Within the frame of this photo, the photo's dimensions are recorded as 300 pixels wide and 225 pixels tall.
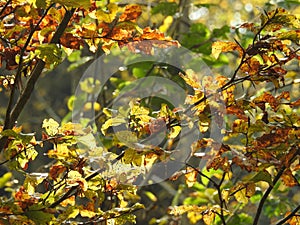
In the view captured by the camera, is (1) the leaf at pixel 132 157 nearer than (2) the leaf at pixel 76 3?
No

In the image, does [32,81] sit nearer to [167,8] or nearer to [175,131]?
[175,131]

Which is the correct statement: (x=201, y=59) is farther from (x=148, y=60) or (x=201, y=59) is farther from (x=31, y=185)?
(x=31, y=185)

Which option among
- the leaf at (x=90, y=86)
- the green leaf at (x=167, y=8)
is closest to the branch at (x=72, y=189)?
the green leaf at (x=167, y=8)

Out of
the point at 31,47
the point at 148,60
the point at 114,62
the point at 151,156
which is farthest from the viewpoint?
the point at 114,62

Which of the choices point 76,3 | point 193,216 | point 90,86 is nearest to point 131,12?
point 76,3

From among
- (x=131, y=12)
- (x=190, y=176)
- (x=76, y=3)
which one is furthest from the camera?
(x=190, y=176)

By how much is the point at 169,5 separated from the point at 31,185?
4.30 feet

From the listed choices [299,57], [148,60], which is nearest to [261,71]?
[299,57]

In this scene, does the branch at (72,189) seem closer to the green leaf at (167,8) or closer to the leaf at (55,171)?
the leaf at (55,171)

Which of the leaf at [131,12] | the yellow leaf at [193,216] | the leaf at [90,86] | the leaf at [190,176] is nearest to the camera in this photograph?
the leaf at [131,12]

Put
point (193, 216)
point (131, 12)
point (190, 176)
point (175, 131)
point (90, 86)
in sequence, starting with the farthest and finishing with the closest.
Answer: point (90, 86) → point (193, 216) → point (190, 176) → point (175, 131) → point (131, 12)

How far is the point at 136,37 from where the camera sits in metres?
1.33

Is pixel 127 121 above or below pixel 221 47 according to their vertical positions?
below

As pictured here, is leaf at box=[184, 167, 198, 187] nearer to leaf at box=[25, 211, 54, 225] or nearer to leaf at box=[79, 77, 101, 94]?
leaf at box=[25, 211, 54, 225]
